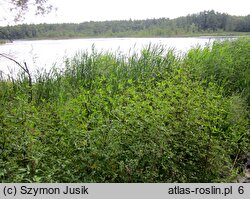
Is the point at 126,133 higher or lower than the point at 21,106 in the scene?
lower

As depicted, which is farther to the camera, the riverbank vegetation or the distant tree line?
the distant tree line

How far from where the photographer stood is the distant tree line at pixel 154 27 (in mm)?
9141

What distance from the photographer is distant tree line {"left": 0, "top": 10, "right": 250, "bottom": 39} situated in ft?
30.0

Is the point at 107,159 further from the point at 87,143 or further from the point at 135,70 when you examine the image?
the point at 135,70

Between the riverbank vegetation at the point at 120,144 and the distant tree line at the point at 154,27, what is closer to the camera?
the riverbank vegetation at the point at 120,144

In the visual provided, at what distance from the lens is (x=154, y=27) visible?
17094 millimetres

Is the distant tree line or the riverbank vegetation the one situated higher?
the distant tree line

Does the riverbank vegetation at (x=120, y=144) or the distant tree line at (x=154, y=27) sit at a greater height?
the distant tree line at (x=154, y=27)

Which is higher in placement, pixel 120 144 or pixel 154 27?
Answer: pixel 154 27

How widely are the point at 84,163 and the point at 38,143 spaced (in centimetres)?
32

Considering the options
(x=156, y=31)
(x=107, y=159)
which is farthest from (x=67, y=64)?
(x=156, y=31)

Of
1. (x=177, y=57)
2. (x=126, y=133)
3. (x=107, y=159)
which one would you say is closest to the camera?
(x=107, y=159)

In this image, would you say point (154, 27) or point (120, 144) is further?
point (154, 27)

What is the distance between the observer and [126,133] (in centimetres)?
240
